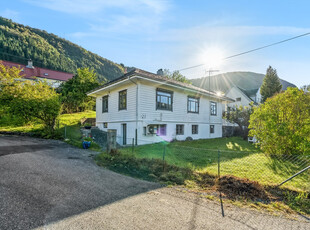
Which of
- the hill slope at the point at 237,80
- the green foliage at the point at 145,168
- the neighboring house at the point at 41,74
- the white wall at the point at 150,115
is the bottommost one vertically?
the green foliage at the point at 145,168

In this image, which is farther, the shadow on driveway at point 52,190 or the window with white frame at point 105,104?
the window with white frame at point 105,104

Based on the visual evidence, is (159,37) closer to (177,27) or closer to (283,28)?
(177,27)

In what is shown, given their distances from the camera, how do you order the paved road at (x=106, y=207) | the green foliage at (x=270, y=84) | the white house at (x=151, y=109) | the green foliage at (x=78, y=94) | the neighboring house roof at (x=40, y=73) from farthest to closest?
1. the neighboring house roof at (x=40, y=73)
2. the green foliage at (x=270, y=84)
3. the green foliage at (x=78, y=94)
4. the white house at (x=151, y=109)
5. the paved road at (x=106, y=207)

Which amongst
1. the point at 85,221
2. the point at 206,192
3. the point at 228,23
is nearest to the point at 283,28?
the point at 228,23

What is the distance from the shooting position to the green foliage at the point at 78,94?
25094 millimetres

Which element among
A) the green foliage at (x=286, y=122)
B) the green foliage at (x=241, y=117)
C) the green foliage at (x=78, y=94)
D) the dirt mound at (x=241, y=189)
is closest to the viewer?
the dirt mound at (x=241, y=189)

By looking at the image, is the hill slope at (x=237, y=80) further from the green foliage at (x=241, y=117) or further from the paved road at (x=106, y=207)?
the paved road at (x=106, y=207)

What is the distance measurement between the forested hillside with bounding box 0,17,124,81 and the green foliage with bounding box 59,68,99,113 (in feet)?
125

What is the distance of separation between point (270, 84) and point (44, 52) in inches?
2898

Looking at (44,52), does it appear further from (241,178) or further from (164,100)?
(241,178)

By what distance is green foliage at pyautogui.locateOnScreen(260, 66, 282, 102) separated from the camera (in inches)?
1257

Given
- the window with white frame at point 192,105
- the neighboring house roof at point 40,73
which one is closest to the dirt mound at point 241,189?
the window with white frame at point 192,105

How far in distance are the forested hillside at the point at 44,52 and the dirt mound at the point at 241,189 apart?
226 ft

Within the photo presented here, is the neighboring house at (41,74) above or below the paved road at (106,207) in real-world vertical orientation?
above
